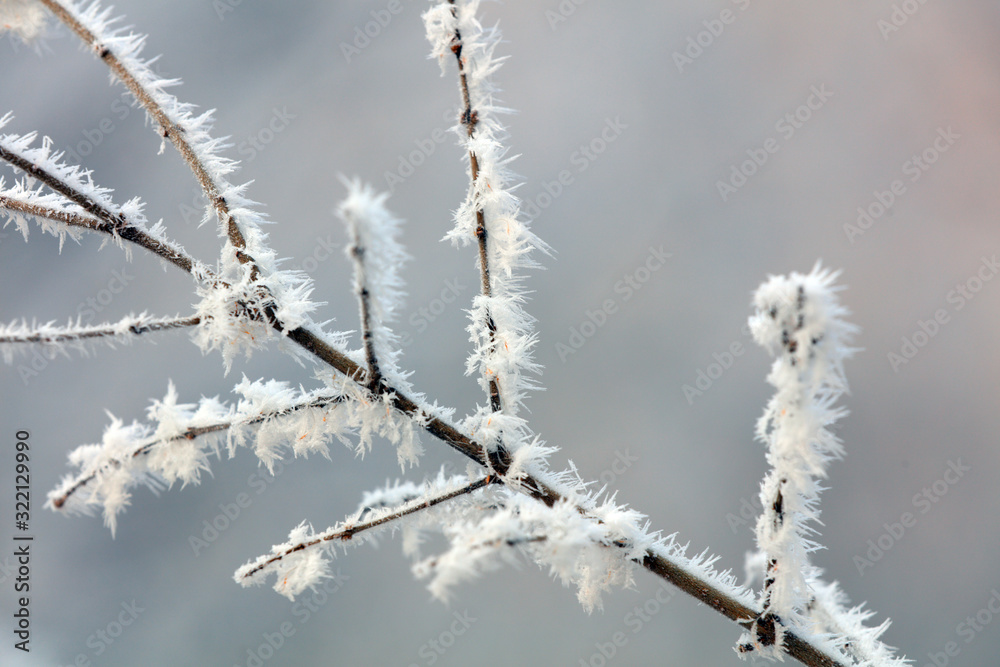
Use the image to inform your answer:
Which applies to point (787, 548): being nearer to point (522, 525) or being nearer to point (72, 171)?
point (522, 525)

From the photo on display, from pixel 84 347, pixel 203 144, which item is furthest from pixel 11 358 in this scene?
pixel 203 144

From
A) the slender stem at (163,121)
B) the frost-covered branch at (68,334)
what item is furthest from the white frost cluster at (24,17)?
the frost-covered branch at (68,334)

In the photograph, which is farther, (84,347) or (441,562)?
(84,347)

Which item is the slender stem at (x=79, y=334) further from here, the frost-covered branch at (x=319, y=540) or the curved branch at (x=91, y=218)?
the frost-covered branch at (x=319, y=540)

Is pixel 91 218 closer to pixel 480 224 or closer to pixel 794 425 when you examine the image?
pixel 480 224

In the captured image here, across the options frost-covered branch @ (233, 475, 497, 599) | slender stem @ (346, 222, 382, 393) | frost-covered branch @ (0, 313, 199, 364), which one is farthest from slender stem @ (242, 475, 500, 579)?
frost-covered branch @ (0, 313, 199, 364)

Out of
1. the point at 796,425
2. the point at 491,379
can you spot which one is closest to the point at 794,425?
the point at 796,425

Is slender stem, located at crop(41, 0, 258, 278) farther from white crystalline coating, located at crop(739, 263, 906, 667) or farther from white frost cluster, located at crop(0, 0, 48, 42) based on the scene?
white crystalline coating, located at crop(739, 263, 906, 667)
